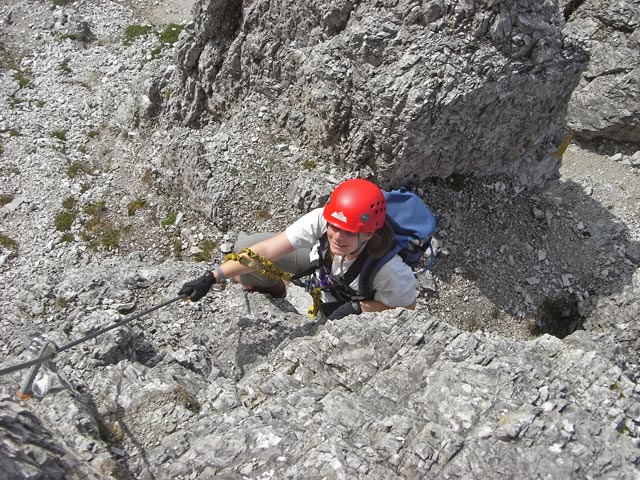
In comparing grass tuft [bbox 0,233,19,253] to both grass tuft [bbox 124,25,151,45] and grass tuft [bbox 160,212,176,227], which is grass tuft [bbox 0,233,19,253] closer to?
grass tuft [bbox 160,212,176,227]

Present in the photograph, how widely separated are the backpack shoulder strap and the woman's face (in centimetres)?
40

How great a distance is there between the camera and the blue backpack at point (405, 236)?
25.9 ft

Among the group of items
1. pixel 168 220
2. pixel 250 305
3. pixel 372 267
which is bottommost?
pixel 250 305

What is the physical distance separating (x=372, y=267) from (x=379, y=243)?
0.42 metres

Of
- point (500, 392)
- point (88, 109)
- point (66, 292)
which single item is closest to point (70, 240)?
point (66, 292)

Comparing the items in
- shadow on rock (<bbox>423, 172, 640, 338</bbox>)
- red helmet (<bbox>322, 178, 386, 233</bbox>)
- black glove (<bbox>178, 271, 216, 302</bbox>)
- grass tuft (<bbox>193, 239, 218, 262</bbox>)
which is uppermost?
red helmet (<bbox>322, 178, 386, 233</bbox>)

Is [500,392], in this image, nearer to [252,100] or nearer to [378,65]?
[378,65]

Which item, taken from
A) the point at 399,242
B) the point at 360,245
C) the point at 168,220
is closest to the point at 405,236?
the point at 399,242

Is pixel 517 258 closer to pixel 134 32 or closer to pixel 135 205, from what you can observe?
pixel 135 205

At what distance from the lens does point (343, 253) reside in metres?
7.71

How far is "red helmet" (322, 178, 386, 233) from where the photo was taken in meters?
7.25

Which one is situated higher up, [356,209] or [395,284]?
[356,209]

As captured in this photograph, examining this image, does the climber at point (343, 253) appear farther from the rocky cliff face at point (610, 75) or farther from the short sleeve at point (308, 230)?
the rocky cliff face at point (610, 75)

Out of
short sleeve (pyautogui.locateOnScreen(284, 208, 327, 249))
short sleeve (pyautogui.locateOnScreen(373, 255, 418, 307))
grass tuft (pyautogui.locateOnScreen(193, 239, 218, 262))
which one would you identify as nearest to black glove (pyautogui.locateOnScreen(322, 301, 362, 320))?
short sleeve (pyautogui.locateOnScreen(373, 255, 418, 307))
